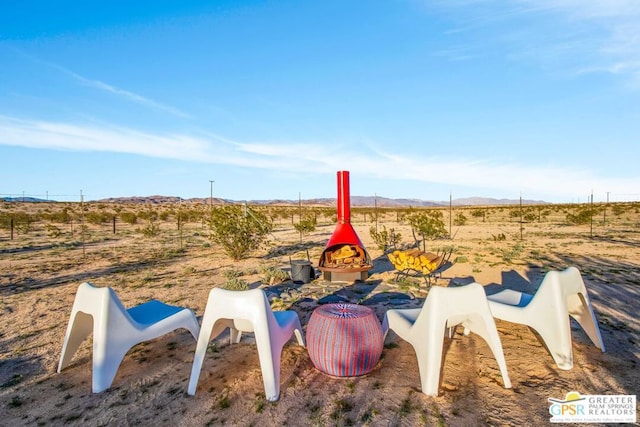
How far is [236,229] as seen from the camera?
12586 millimetres

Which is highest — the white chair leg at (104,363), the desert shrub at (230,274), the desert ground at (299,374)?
the white chair leg at (104,363)

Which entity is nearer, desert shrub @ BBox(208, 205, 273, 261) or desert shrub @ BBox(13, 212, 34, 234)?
desert shrub @ BBox(208, 205, 273, 261)

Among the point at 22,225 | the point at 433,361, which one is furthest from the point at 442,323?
the point at 22,225

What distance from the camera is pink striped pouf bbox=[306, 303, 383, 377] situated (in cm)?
411

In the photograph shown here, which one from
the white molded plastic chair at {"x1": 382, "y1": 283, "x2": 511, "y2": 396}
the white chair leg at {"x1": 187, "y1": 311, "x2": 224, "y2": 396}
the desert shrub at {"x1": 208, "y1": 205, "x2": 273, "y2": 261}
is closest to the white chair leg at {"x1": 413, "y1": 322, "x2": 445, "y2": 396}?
the white molded plastic chair at {"x1": 382, "y1": 283, "x2": 511, "y2": 396}

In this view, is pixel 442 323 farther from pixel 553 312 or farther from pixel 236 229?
pixel 236 229

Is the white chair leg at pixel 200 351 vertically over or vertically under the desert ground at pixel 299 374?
over

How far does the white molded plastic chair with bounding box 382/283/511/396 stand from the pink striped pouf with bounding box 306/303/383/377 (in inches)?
19.5

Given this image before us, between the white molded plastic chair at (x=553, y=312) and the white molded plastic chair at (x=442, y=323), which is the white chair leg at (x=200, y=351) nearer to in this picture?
the white molded plastic chair at (x=442, y=323)

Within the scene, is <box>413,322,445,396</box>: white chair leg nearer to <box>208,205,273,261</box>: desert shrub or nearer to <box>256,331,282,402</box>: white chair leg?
<box>256,331,282,402</box>: white chair leg

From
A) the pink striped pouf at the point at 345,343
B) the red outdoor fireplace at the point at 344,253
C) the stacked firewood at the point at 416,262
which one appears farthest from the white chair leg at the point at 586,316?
the red outdoor fireplace at the point at 344,253
